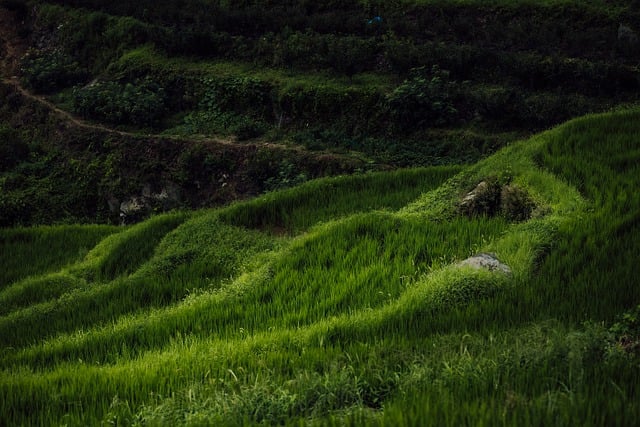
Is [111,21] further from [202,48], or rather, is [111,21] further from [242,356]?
[242,356]

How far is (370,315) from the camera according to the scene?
4.39 metres

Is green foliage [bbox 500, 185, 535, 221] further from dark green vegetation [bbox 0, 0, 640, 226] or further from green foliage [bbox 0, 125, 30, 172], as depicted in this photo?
green foliage [bbox 0, 125, 30, 172]

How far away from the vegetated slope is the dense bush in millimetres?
8866

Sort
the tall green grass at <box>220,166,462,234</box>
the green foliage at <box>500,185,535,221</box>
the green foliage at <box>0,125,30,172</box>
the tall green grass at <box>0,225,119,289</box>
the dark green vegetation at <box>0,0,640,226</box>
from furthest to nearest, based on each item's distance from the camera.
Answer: the green foliage at <box>0,125,30,172</box>, the dark green vegetation at <box>0,0,640,226</box>, the tall green grass at <box>0,225,119,289</box>, the tall green grass at <box>220,166,462,234</box>, the green foliage at <box>500,185,535,221</box>

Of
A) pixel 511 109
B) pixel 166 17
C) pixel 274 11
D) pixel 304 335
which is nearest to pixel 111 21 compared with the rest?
pixel 166 17

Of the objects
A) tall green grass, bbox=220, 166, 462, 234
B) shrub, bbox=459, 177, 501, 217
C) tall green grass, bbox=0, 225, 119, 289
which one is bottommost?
tall green grass, bbox=0, 225, 119, 289

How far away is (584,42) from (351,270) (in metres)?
14.0

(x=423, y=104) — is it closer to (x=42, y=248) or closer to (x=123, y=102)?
(x=123, y=102)

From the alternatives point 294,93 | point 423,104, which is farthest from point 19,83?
point 423,104

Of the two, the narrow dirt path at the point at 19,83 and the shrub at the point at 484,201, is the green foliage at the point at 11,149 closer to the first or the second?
the narrow dirt path at the point at 19,83

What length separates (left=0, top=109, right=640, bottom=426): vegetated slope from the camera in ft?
8.70

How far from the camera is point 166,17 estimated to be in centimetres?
2267

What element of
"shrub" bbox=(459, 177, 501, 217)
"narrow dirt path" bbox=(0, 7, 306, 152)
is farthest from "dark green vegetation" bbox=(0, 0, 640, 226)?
"shrub" bbox=(459, 177, 501, 217)

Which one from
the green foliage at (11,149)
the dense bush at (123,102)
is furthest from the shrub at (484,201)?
the green foliage at (11,149)
